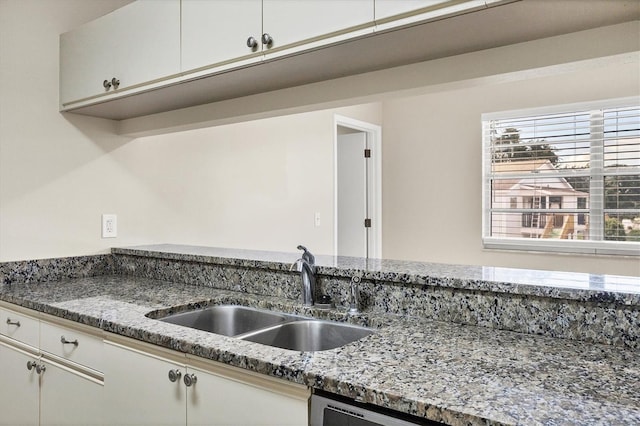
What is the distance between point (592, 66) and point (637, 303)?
25.4 inches

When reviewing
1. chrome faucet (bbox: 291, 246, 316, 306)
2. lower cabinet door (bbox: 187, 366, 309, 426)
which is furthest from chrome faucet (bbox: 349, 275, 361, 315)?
lower cabinet door (bbox: 187, 366, 309, 426)

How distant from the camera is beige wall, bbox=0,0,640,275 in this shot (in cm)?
208

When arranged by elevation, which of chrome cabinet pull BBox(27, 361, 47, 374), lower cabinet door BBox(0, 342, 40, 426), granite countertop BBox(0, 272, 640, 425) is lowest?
lower cabinet door BBox(0, 342, 40, 426)

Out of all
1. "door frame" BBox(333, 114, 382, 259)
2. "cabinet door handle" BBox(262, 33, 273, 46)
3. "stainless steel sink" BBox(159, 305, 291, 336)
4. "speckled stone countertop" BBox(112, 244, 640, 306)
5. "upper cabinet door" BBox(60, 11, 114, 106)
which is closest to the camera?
"speckled stone countertop" BBox(112, 244, 640, 306)

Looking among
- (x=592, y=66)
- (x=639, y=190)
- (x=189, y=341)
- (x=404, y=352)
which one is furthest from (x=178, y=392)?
(x=639, y=190)

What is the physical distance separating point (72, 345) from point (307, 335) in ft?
2.79

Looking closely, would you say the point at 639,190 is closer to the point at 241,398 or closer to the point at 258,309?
the point at 258,309

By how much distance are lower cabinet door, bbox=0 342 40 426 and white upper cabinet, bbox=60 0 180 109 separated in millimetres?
1165

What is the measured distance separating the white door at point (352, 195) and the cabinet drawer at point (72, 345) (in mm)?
3031

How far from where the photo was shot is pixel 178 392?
1287 mm

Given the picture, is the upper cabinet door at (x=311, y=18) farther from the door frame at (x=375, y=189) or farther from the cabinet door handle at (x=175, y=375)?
the door frame at (x=375, y=189)

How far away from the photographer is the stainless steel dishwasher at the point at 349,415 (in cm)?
90

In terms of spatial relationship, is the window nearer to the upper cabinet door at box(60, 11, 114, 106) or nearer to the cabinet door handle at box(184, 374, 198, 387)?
the upper cabinet door at box(60, 11, 114, 106)

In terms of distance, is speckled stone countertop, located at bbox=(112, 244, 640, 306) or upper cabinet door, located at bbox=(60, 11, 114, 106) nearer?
speckled stone countertop, located at bbox=(112, 244, 640, 306)
